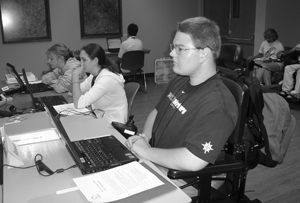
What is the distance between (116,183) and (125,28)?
608 centimetres

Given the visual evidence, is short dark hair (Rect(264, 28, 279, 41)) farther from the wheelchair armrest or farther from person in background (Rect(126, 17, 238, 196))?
the wheelchair armrest

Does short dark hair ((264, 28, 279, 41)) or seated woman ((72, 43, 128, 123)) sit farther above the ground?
short dark hair ((264, 28, 279, 41))

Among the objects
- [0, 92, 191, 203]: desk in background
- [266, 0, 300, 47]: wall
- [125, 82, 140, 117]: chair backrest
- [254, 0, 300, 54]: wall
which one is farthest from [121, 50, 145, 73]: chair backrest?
[0, 92, 191, 203]: desk in background

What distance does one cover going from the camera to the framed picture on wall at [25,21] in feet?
19.0

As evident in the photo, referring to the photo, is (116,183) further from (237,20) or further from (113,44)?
(237,20)

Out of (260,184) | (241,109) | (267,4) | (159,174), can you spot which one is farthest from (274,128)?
(267,4)

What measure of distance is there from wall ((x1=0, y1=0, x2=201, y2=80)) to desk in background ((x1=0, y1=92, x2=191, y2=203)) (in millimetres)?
5041

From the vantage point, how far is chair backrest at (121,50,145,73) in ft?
18.0

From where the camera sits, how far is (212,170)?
1.29 metres

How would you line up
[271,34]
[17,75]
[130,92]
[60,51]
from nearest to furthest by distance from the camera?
1. [17,75]
2. [130,92]
3. [60,51]
4. [271,34]

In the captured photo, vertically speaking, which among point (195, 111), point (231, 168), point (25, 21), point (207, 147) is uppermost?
point (25, 21)

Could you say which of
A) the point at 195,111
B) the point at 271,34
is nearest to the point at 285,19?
the point at 271,34

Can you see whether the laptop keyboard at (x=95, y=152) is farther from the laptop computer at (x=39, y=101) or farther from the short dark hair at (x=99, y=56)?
the short dark hair at (x=99, y=56)

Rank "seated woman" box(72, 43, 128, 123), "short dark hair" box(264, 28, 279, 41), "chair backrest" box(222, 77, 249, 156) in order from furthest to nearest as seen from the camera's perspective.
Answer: "short dark hair" box(264, 28, 279, 41) → "seated woman" box(72, 43, 128, 123) → "chair backrest" box(222, 77, 249, 156)
